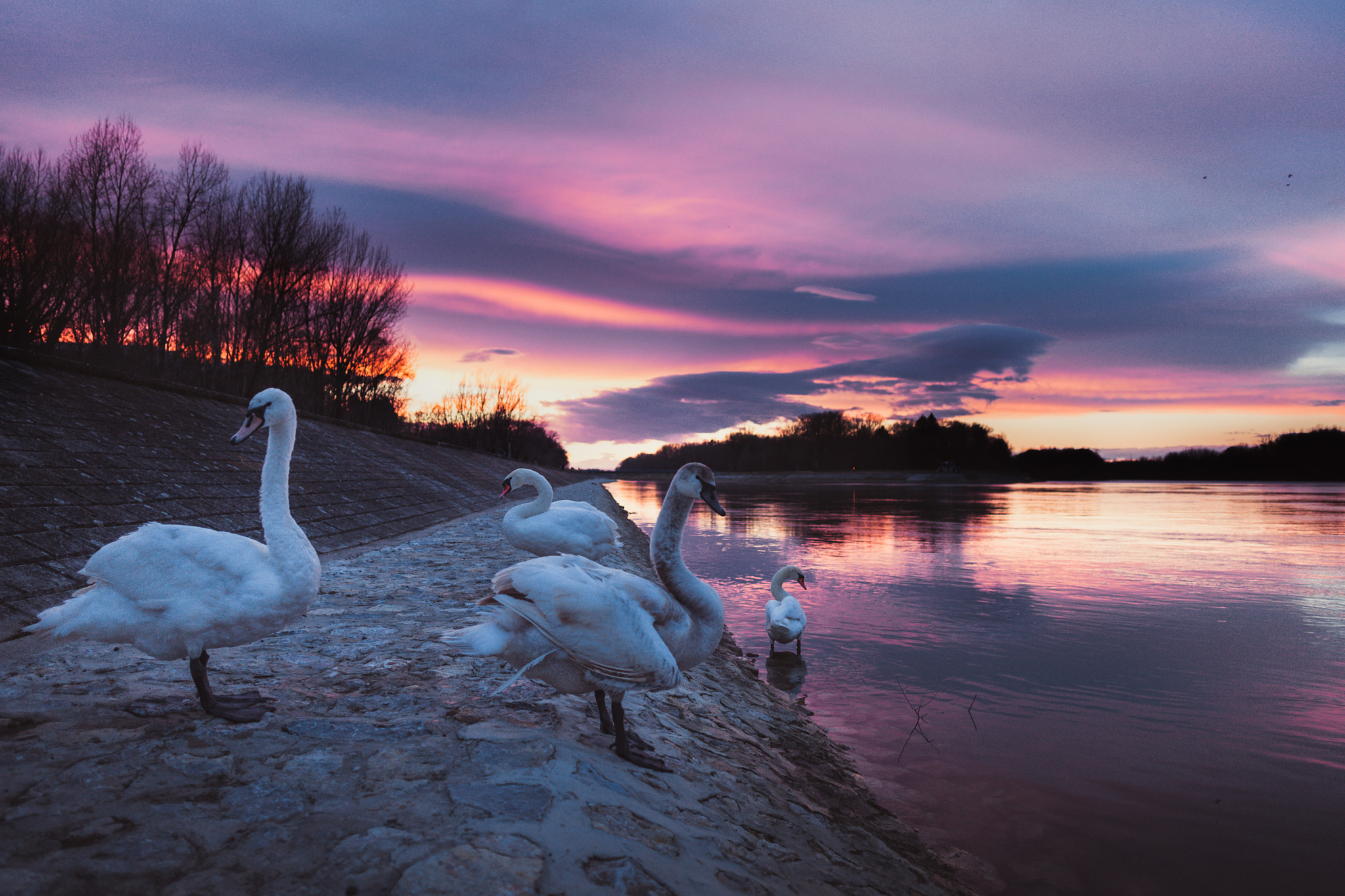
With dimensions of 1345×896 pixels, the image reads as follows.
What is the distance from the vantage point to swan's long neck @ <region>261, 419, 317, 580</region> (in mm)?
4047

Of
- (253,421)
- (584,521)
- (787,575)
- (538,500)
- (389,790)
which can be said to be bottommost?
(787,575)

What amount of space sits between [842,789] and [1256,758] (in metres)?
5.35

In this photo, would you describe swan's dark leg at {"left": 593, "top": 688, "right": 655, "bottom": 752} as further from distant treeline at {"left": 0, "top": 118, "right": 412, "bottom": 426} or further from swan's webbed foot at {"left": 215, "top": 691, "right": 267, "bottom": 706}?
distant treeline at {"left": 0, "top": 118, "right": 412, "bottom": 426}

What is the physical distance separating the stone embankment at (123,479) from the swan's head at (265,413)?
2.74 m

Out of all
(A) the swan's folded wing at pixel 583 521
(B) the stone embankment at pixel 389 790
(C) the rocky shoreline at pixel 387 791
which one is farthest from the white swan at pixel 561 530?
(C) the rocky shoreline at pixel 387 791

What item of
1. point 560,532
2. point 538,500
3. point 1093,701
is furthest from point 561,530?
point 1093,701

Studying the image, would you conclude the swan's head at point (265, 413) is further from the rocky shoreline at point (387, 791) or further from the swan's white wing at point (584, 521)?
the swan's white wing at point (584, 521)

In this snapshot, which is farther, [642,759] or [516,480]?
[516,480]

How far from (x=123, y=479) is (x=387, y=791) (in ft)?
30.4

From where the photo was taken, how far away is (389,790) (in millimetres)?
3135

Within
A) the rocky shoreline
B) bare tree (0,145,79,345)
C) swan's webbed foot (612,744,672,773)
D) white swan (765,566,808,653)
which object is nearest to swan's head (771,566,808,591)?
white swan (765,566,808,653)

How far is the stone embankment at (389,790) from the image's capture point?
2.55 metres

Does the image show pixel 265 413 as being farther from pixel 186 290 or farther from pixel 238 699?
pixel 186 290

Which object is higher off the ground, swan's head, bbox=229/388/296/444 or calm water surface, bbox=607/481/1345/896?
swan's head, bbox=229/388/296/444
